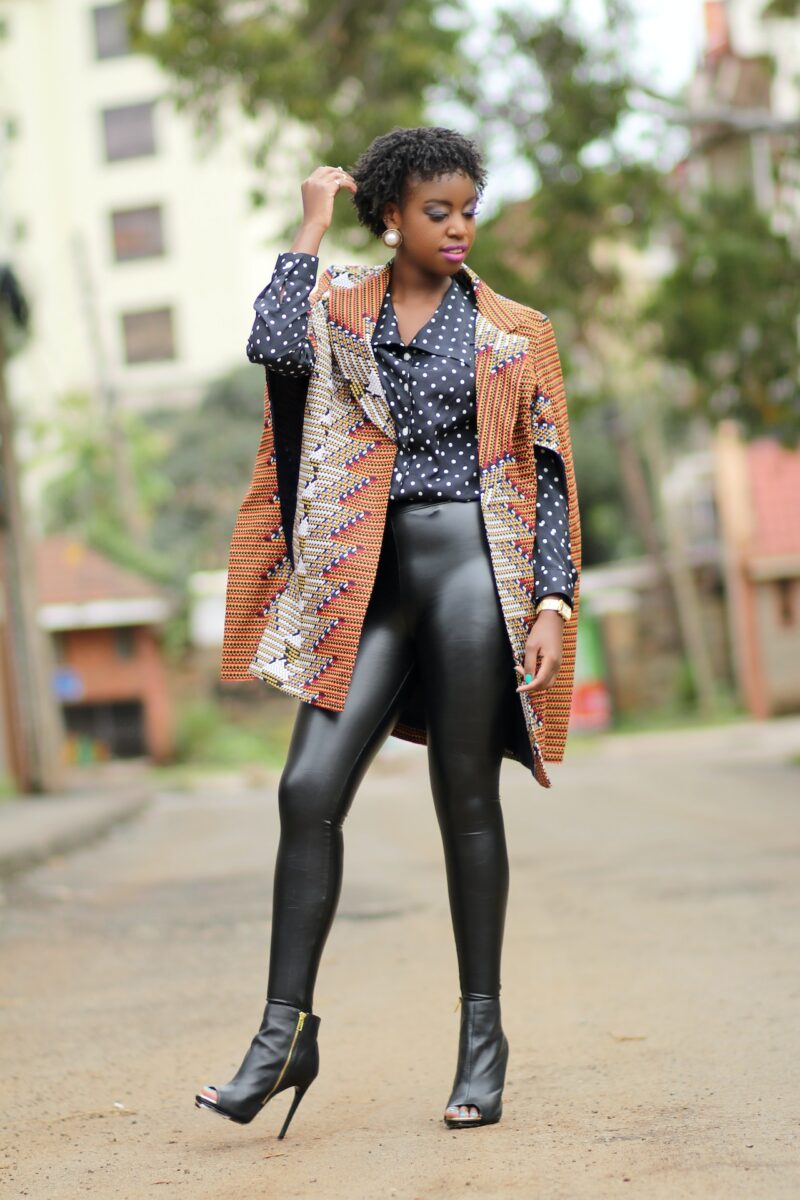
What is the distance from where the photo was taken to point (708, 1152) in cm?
304

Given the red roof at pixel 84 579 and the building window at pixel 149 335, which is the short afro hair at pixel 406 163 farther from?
the building window at pixel 149 335

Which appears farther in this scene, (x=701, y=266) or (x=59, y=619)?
(x=59, y=619)

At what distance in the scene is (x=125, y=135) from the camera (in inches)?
2151

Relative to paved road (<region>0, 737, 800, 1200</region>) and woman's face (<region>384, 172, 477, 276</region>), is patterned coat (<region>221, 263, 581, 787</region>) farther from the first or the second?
paved road (<region>0, 737, 800, 1200</region>)

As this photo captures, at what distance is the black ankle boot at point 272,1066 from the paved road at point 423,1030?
11 centimetres

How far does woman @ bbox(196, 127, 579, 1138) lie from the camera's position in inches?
135

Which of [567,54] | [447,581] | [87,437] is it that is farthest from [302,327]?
[87,437]

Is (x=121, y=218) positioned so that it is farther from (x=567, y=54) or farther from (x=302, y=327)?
(x=302, y=327)

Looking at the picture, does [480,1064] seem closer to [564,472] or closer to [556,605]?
[556,605]

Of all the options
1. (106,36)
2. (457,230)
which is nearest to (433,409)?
(457,230)

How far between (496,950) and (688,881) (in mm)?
4048

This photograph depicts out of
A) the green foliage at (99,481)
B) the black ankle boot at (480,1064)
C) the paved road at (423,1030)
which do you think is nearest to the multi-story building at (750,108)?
the paved road at (423,1030)

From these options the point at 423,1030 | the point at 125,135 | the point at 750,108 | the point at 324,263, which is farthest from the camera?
the point at 125,135

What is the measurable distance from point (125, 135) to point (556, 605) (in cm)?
5383
